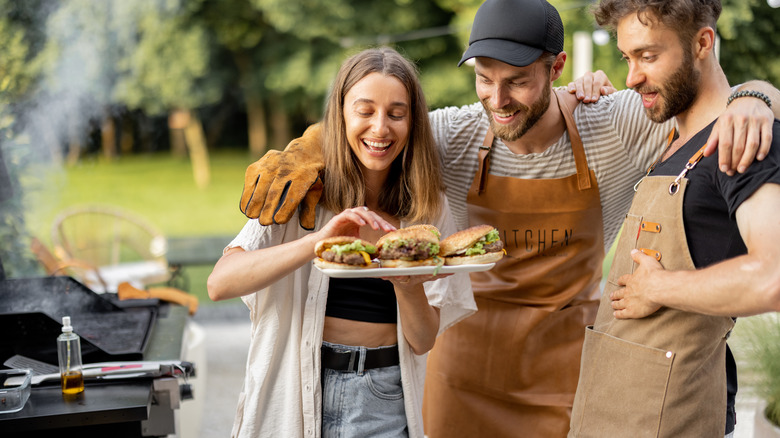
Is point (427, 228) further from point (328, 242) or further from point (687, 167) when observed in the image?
point (687, 167)

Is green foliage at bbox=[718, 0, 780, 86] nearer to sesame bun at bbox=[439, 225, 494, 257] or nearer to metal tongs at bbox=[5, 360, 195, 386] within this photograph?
sesame bun at bbox=[439, 225, 494, 257]

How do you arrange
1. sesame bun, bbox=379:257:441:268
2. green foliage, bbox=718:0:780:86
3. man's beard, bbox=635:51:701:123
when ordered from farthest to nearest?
green foliage, bbox=718:0:780:86
man's beard, bbox=635:51:701:123
sesame bun, bbox=379:257:441:268

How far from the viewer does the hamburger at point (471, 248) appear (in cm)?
199

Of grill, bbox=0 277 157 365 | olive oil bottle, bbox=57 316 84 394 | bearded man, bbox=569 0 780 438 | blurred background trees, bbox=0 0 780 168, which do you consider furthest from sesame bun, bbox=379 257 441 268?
blurred background trees, bbox=0 0 780 168

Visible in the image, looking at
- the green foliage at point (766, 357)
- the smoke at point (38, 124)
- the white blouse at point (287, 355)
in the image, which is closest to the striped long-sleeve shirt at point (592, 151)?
the white blouse at point (287, 355)

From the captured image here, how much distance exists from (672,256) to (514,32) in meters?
0.84

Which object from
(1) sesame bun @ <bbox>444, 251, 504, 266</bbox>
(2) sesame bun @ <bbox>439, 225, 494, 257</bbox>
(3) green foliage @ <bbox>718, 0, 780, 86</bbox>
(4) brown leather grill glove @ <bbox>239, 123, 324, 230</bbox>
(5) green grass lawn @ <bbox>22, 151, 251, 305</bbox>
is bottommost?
(5) green grass lawn @ <bbox>22, 151, 251, 305</bbox>

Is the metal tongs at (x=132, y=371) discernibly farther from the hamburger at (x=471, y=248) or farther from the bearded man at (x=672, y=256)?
the bearded man at (x=672, y=256)

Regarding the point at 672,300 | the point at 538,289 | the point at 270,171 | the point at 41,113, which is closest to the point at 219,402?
the point at 41,113

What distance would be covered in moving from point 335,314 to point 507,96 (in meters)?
0.87

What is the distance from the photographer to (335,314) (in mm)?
2123

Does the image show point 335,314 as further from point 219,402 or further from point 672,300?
point 219,402

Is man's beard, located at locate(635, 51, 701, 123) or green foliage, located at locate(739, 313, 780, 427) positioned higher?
man's beard, located at locate(635, 51, 701, 123)

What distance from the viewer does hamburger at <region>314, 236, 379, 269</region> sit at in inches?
69.6
